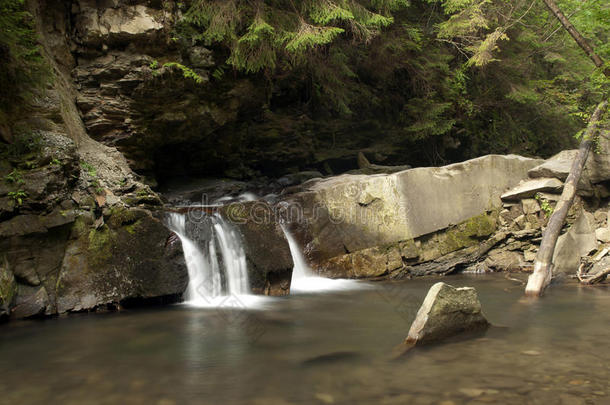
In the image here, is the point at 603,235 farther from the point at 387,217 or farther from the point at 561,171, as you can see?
the point at 387,217

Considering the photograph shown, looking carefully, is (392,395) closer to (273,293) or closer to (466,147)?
(273,293)

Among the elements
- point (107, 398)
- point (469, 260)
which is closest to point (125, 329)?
point (107, 398)

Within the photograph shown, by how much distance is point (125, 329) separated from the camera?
5066 mm

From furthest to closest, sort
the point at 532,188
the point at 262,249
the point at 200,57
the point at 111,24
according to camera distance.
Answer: the point at 532,188
the point at 200,57
the point at 111,24
the point at 262,249

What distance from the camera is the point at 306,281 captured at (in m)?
8.36

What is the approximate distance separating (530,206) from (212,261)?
293 inches

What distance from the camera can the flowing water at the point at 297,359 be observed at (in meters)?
3.28

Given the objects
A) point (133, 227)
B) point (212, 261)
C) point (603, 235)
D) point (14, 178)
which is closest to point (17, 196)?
point (14, 178)

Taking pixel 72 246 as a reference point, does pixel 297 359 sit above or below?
below

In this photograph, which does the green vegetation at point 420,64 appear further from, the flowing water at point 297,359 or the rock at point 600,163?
the flowing water at point 297,359

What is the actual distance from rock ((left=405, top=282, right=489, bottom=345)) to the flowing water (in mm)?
169

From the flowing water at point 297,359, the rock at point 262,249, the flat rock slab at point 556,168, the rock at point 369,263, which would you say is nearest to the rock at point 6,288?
the flowing water at point 297,359

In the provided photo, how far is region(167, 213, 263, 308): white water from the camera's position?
6.65 meters

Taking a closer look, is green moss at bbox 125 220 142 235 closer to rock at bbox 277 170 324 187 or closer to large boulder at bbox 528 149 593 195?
rock at bbox 277 170 324 187
